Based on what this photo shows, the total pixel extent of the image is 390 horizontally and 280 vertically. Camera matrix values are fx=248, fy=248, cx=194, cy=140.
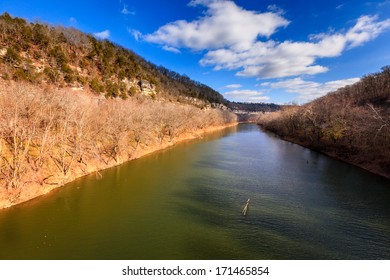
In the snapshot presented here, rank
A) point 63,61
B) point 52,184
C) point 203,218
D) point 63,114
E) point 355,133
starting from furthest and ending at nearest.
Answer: point 63,61 < point 355,133 < point 63,114 < point 52,184 < point 203,218

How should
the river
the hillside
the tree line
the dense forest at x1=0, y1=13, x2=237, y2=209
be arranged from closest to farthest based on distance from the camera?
the river < the tree line < the dense forest at x1=0, y1=13, x2=237, y2=209 < the hillside

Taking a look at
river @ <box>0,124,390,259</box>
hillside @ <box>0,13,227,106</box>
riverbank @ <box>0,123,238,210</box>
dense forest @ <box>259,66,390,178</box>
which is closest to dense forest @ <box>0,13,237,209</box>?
riverbank @ <box>0,123,238,210</box>

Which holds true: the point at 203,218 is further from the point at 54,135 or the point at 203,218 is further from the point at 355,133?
the point at 355,133

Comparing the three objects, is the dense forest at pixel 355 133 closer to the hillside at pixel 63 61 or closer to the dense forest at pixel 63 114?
the dense forest at pixel 63 114

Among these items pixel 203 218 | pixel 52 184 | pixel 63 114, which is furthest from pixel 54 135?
pixel 203 218

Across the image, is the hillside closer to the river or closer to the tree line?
the tree line

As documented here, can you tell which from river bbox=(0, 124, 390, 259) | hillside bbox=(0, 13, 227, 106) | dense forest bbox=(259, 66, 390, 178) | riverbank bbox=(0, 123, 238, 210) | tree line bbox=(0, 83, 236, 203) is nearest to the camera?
river bbox=(0, 124, 390, 259)
